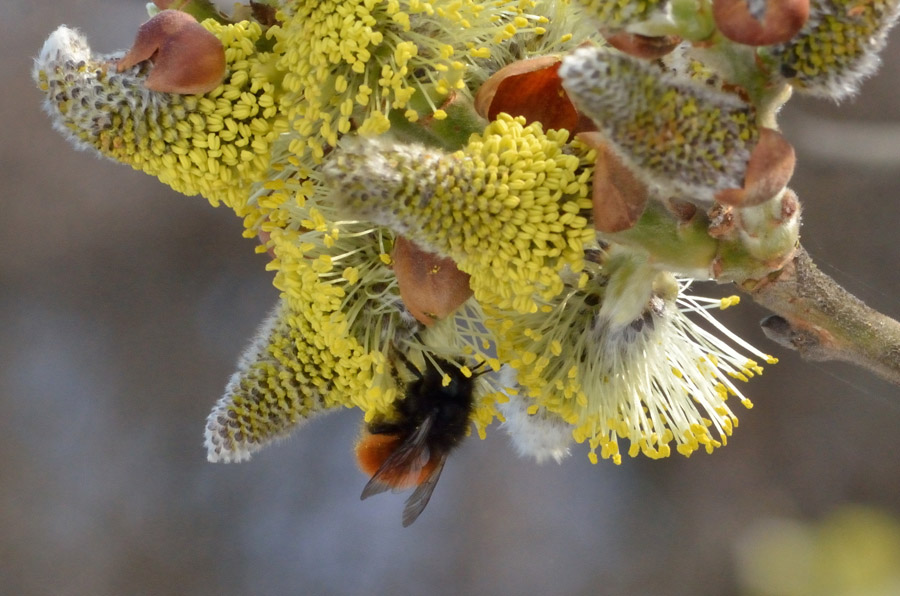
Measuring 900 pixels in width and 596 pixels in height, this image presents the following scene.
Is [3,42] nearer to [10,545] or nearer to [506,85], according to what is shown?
[10,545]

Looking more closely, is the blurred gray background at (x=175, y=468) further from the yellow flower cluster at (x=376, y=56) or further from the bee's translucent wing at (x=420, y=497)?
the yellow flower cluster at (x=376, y=56)

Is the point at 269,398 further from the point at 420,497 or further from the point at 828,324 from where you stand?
the point at 828,324

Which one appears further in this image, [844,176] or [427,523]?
[427,523]


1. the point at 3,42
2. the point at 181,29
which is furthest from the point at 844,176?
the point at 3,42

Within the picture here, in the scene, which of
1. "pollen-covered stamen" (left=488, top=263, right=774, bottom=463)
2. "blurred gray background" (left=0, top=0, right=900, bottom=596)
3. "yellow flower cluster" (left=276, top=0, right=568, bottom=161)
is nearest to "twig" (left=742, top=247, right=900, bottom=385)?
"pollen-covered stamen" (left=488, top=263, right=774, bottom=463)

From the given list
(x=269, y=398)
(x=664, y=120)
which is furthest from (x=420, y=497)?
(x=664, y=120)

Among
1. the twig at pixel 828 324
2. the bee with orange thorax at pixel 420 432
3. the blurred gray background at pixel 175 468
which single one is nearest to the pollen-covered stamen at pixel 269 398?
the bee with orange thorax at pixel 420 432
